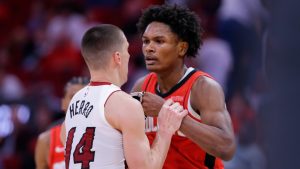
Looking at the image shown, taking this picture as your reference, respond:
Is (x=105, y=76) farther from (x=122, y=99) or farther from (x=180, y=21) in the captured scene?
(x=180, y=21)

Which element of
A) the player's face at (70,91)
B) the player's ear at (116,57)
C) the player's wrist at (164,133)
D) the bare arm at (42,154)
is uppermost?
the player's ear at (116,57)

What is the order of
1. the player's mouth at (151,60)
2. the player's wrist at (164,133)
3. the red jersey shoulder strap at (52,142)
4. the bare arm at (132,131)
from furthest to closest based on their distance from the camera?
the red jersey shoulder strap at (52,142)
the player's mouth at (151,60)
the player's wrist at (164,133)
the bare arm at (132,131)

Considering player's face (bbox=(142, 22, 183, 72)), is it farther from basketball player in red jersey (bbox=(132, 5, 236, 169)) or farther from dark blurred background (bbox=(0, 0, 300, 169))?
dark blurred background (bbox=(0, 0, 300, 169))

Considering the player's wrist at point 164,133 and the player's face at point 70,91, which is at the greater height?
the player's wrist at point 164,133

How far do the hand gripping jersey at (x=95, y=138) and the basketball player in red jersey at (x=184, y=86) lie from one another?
603 millimetres

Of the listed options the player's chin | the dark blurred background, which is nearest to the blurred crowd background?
the dark blurred background

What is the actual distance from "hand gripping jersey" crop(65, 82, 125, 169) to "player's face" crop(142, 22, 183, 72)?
908 millimetres

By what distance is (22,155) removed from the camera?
953cm

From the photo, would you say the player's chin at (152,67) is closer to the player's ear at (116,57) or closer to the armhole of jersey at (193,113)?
the armhole of jersey at (193,113)

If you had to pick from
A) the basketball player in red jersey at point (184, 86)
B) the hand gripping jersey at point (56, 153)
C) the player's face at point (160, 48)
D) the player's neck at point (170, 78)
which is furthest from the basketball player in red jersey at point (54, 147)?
the player's face at point (160, 48)

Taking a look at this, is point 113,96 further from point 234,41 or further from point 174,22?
point 234,41

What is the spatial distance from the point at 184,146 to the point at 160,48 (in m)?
0.77

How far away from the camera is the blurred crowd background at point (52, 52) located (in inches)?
348

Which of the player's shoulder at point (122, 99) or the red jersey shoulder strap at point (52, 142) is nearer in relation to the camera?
the player's shoulder at point (122, 99)
